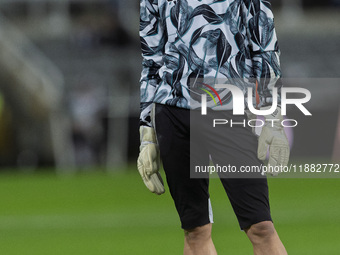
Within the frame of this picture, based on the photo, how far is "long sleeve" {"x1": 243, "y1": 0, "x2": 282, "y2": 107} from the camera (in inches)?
162

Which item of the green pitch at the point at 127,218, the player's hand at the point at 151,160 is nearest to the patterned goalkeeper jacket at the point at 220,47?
the player's hand at the point at 151,160

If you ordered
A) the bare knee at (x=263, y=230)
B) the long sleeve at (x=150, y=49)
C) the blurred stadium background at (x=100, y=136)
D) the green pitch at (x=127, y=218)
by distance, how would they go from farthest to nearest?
1. the blurred stadium background at (x=100, y=136)
2. the green pitch at (x=127, y=218)
3. the long sleeve at (x=150, y=49)
4. the bare knee at (x=263, y=230)

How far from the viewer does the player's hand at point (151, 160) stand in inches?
176

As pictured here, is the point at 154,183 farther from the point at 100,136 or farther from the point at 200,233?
the point at 100,136

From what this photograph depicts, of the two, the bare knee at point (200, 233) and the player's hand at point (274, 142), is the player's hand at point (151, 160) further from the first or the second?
the player's hand at point (274, 142)

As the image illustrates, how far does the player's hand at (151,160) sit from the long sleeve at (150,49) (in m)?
0.06

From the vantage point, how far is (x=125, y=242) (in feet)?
28.7

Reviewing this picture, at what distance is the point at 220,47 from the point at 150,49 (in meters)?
0.47

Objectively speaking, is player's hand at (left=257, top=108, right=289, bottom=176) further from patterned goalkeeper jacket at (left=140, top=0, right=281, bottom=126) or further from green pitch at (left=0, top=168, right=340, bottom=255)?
green pitch at (left=0, top=168, right=340, bottom=255)

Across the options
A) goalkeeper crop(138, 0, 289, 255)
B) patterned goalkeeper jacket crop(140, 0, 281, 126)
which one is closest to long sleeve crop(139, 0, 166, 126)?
goalkeeper crop(138, 0, 289, 255)

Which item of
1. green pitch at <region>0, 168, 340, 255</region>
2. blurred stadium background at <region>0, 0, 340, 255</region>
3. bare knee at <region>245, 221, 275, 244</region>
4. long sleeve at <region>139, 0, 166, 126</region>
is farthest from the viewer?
blurred stadium background at <region>0, 0, 340, 255</region>

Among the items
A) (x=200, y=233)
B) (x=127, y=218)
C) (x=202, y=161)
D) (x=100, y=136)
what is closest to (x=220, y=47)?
(x=202, y=161)

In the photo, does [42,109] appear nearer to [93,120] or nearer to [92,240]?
[93,120]

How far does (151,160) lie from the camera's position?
175 inches
